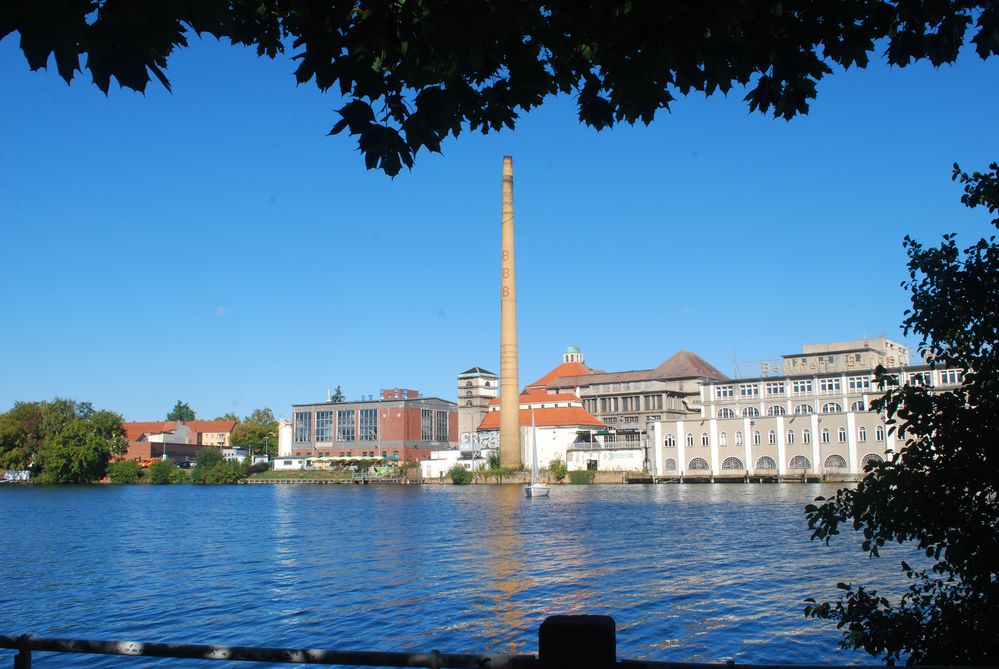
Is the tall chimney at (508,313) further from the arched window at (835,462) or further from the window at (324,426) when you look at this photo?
the window at (324,426)

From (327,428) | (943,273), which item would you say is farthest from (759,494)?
(327,428)

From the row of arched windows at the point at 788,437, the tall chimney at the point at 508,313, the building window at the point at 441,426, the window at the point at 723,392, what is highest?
the tall chimney at the point at 508,313

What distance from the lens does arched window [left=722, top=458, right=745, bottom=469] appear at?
104m

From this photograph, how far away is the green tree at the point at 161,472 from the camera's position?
5502 inches

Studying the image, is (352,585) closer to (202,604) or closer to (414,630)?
(202,604)

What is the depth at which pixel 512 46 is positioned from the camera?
17.0 feet

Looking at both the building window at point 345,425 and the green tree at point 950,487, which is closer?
the green tree at point 950,487

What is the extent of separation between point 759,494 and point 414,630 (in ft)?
214

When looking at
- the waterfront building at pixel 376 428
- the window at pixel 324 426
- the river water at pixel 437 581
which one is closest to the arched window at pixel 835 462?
the river water at pixel 437 581

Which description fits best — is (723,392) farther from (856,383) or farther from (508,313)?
(508,313)

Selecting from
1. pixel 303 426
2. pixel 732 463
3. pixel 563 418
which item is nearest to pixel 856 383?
pixel 732 463

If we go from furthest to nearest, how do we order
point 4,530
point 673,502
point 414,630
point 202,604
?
point 673,502 → point 4,530 → point 202,604 → point 414,630

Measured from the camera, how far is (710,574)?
97.1 feet

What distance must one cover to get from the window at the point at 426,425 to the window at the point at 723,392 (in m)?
56.6
